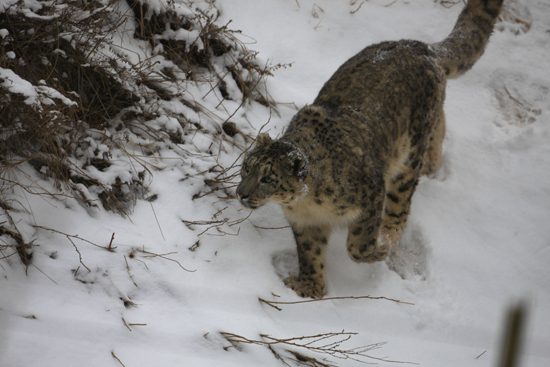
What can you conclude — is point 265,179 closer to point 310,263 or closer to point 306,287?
point 310,263

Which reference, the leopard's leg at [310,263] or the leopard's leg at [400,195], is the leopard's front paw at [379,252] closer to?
the leopard's leg at [400,195]

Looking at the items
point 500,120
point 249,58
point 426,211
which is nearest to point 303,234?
point 426,211

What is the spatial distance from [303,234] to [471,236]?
1.96m

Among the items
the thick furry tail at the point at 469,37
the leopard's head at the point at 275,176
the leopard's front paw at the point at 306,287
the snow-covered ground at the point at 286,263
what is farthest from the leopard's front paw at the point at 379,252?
the thick furry tail at the point at 469,37

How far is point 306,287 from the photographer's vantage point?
392 cm

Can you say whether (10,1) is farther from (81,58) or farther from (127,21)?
(127,21)

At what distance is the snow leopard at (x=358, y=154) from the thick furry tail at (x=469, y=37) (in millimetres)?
13

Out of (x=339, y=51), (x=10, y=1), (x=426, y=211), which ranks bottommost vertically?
(x=426, y=211)

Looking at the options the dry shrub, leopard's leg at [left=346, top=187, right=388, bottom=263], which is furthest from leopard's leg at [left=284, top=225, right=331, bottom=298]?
the dry shrub

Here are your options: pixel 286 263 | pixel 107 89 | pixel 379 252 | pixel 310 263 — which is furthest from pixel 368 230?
pixel 107 89

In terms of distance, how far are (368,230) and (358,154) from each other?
0.63m

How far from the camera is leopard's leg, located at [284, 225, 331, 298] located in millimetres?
3916

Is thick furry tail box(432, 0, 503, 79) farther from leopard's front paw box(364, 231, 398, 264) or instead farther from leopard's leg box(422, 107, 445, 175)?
leopard's front paw box(364, 231, 398, 264)

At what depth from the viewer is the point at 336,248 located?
4512 mm
